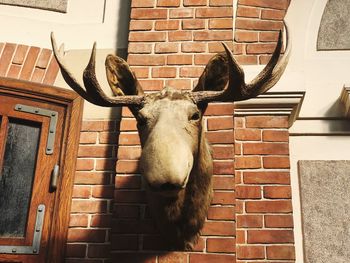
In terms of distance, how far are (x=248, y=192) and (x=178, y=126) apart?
78 centimetres

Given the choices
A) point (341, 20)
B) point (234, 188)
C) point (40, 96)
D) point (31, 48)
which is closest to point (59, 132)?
point (40, 96)

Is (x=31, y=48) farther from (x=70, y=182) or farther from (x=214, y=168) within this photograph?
(x=214, y=168)

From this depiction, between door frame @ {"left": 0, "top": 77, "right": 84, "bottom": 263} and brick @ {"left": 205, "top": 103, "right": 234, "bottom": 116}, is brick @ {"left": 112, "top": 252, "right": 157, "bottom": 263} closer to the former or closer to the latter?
door frame @ {"left": 0, "top": 77, "right": 84, "bottom": 263}

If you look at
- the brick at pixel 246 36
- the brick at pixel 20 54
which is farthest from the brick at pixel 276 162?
the brick at pixel 20 54

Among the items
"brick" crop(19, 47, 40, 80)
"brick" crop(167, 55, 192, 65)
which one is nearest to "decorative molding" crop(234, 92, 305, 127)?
"brick" crop(167, 55, 192, 65)

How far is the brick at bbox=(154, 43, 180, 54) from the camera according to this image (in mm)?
3146

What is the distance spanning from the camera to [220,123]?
294cm

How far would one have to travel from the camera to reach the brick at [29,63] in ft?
10.7

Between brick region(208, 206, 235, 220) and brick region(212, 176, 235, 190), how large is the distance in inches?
4.4

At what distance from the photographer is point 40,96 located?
3.18 metres

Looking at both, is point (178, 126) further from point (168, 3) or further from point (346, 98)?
point (346, 98)

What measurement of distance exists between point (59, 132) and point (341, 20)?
78.3 inches

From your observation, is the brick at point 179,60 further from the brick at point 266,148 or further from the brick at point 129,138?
the brick at point 266,148

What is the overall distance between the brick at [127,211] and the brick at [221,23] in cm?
119
